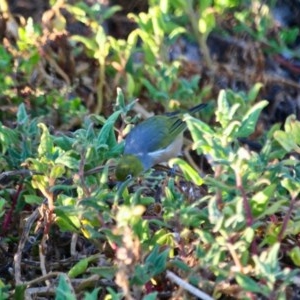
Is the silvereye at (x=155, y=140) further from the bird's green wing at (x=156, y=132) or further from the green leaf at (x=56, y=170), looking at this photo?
the green leaf at (x=56, y=170)

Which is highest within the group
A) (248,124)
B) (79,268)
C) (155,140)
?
(248,124)

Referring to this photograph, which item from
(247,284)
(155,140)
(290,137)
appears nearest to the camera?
(247,284)

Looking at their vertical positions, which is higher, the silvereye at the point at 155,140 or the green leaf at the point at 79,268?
the green leaf at the point at 79,268

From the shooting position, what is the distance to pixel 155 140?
3623 mm

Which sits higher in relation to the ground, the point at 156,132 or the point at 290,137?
the point at 290,137

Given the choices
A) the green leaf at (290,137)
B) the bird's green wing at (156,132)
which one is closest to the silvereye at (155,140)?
the bird's green wing at (156,132)

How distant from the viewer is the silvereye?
3.17 m

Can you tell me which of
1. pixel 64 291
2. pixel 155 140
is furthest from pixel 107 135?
pixel 155 140

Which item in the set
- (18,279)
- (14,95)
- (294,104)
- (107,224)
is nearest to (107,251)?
(107,224)

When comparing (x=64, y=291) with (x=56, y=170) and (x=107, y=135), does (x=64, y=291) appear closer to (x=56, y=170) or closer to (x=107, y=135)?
(x=56, y=170)

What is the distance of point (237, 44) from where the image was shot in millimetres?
4500

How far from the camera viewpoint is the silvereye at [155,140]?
3.17m

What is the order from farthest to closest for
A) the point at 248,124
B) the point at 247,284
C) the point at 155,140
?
1. the point at 155,140
2. the point at 248,124
3. the point at 247,284

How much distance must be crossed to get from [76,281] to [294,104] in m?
2.21
